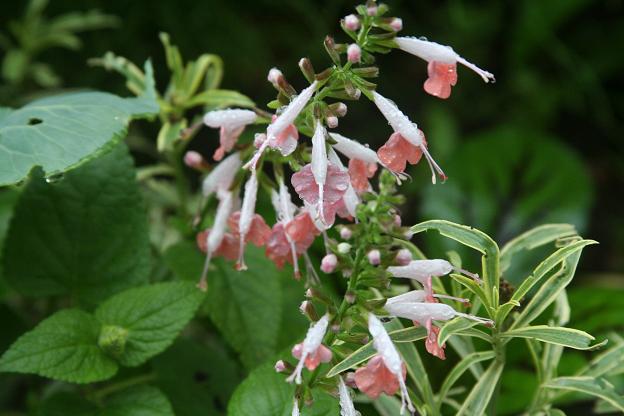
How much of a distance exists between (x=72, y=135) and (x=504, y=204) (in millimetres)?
1031

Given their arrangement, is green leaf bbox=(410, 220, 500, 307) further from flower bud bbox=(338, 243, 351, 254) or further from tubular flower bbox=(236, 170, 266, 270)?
tubular flower bbox=(236, 170, 266, 270)

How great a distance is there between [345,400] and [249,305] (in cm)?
40

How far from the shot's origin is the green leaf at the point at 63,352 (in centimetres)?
103

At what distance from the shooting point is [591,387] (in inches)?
41.1

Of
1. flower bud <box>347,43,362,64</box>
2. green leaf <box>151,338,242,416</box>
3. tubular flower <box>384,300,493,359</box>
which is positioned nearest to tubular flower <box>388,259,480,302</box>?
tubular flower <box>384,300,493,359</box>

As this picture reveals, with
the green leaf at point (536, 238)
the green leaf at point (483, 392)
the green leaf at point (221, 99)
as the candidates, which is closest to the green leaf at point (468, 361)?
the green leaf at point (483, 392)

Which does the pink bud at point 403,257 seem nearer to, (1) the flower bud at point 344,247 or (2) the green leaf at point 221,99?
(1) the flower bud at point 344,247

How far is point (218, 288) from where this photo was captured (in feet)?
4.15

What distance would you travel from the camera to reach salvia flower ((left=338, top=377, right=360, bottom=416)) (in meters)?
0.86

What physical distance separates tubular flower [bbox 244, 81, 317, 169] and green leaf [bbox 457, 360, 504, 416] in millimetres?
404

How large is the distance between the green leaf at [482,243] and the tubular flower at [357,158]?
4.3 inches

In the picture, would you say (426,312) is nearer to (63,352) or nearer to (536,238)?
(536,238)

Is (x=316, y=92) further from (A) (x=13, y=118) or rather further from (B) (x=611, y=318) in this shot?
(B) (x=611, y=318)

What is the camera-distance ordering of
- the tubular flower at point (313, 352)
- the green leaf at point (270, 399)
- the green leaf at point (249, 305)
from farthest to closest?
the green leaf at point (249, 305)
the green leaf at point (270, 399)
the tubular flower at point (313, 352)
